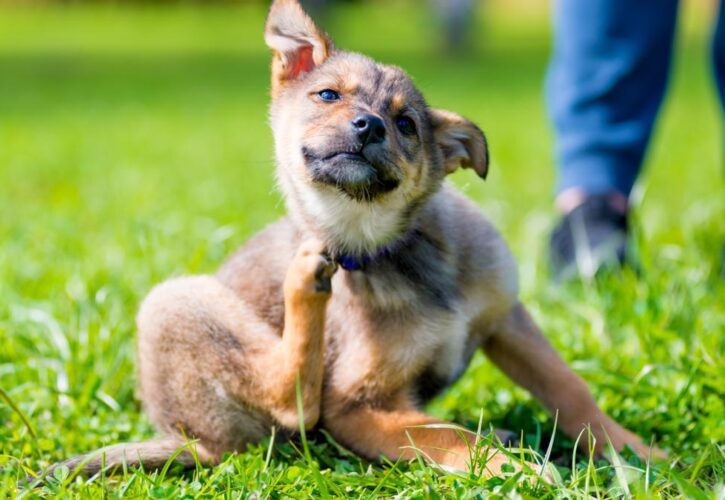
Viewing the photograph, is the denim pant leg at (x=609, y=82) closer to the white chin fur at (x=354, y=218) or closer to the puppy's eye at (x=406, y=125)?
the puppy's eye at (x=406, y=125)

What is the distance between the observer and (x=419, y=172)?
3246mm

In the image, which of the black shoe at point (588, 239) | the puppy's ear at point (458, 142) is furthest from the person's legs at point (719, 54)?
the puppy's ear at point (458, 142)

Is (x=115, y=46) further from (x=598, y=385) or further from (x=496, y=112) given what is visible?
(x=598, y=385)

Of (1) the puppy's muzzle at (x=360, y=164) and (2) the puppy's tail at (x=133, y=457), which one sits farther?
(1) the puppy's muzzle at (x=360, y=164)

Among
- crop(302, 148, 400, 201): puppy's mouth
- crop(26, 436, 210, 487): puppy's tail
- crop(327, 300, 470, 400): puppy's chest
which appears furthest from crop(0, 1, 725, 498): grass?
crop(302, 148, 400, 201): puppy's mouth

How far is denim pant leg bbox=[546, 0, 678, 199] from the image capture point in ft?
15.9

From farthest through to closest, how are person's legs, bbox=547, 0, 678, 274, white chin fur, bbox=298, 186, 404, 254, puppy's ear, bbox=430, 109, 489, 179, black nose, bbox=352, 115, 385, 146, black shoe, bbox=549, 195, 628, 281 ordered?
person's legs, bbox=547, 0, 678, 274 → black shoe, bbox=549, 195, 628, 281 → puppy's ear, bbox=430, 109, 489, 179 → white chin fur, bbox=298, 186, 404, 254 → black nose, bbox=352, 115, 385, 146

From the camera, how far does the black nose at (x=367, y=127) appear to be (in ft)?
9.73

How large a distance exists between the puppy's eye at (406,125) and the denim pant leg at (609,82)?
1.98 m

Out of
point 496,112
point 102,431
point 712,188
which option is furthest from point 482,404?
point 496,112

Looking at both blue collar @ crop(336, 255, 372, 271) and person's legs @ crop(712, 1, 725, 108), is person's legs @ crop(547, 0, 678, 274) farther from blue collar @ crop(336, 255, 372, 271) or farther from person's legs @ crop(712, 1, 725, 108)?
blue collar @ crop(336, 255, 372, 271)

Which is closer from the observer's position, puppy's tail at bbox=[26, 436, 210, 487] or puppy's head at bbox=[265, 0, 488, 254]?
puppy's tail at bbox=[26, 436, 210, 487]

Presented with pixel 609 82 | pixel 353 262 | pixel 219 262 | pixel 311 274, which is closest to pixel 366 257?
pixel 353 262

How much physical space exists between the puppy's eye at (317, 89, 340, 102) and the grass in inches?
18.0
